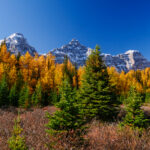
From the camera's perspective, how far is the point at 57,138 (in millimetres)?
3588

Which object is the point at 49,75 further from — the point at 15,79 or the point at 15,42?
the point at 15,42

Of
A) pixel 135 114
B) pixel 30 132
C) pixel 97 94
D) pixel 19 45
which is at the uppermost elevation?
pixel 19 45

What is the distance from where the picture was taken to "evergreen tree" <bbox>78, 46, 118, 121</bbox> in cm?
942

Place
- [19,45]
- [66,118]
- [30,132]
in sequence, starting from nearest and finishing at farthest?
[66,118] → [30,132] → [19,45]

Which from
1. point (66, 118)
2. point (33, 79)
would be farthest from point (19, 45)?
point (66, 118)

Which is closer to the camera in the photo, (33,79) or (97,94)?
(97,94)

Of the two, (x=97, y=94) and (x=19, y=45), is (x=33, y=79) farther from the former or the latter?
(x=19, y=45)

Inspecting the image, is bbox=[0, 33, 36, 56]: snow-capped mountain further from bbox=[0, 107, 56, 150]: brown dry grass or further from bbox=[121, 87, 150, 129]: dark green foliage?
bbox=[121, 87, 150, 129]: dark green foliage

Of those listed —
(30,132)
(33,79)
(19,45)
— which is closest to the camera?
(30,132)

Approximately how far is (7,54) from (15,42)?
17402 cm

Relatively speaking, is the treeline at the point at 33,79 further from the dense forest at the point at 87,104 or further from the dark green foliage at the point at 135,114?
the dark green foliage at the point at 135,114

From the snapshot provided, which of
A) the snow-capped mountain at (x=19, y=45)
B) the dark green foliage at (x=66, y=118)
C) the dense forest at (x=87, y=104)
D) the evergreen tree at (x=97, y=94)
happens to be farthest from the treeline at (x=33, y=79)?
the snow-capped mountain at (x=19, y=45)

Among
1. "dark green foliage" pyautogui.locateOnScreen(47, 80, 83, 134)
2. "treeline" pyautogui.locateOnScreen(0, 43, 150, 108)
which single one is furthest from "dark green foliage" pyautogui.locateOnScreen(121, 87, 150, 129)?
"treeline" pyautogui.locateOnScreen(0, 43, 150, 108)

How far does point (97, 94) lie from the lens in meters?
9.88
